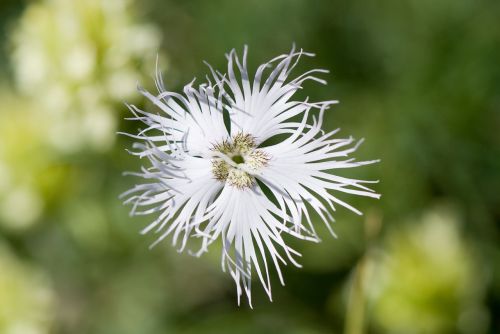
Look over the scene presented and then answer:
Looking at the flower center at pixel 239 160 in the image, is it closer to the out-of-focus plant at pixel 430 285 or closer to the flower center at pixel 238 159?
the flower center at pixel 238 159

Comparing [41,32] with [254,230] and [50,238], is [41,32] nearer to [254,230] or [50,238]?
[50,238]

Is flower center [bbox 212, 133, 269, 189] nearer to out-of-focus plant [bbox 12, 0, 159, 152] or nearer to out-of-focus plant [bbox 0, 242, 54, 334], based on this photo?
out-of-focus plant [bbox 12, 0, 159, 152]

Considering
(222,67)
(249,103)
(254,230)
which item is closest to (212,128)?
(249,103)

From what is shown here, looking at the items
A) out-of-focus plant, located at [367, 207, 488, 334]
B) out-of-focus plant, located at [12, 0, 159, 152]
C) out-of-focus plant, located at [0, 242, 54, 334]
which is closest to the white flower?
out-of-focus plant, located at [12, 0, 159, 152]

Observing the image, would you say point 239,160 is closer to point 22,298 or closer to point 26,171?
point 26,171

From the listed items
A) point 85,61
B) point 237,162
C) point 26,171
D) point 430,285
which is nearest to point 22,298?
point 26,171

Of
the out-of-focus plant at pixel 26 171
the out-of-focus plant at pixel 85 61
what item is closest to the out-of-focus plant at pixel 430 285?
the out-of-focus plant at pixel 85 61
